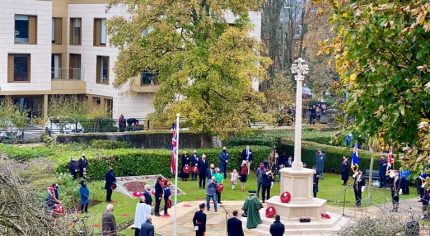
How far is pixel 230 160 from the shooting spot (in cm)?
3866

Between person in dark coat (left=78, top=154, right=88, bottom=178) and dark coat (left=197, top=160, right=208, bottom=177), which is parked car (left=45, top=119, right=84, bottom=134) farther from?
dark coat (left=197, top=160, right=208, bottom=177)

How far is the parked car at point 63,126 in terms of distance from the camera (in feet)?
150

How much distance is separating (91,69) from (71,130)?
488 inches

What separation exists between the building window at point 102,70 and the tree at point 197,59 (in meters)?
17.3

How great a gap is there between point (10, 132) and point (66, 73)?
56.3ft

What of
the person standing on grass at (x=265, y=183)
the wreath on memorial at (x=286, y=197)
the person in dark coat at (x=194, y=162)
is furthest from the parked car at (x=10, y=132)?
the wreath on memorial at (x=286, y=197)

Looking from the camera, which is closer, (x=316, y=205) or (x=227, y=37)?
(x=316, y=205)

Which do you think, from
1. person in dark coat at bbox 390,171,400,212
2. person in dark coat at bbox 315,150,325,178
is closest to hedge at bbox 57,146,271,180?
person in dark coat at bbox 315,150,325,178

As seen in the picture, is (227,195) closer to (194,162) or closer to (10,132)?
(194,162)

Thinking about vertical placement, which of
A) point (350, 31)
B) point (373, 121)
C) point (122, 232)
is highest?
point (350, 31)

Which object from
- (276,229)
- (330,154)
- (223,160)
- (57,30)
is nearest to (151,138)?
(223,160)

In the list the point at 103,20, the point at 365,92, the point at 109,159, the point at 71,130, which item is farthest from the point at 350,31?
the point at 103,20

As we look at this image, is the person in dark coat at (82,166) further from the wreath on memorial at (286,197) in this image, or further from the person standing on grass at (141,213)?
the wreath on memorial at (286,197)

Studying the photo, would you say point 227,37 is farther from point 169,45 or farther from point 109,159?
point 109,159
